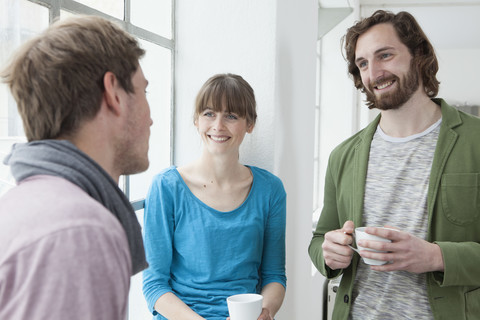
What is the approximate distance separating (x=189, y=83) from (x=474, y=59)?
6521mm

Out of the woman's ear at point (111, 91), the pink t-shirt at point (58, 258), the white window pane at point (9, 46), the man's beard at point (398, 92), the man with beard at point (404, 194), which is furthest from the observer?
the man's beard at point (398, 92)

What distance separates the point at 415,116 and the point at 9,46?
3.85 ft

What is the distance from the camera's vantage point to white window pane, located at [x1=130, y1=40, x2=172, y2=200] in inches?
72.4

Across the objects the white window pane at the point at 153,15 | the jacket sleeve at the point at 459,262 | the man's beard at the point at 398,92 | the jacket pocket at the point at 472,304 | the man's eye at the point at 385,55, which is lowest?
the jacket pocket at the point at 472,304

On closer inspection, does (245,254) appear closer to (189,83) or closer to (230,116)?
(230,116)

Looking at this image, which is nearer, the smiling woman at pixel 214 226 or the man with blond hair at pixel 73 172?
the man with blond hair at pixel 73 172

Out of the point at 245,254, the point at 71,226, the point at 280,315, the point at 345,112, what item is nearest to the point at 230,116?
the point at 245,254

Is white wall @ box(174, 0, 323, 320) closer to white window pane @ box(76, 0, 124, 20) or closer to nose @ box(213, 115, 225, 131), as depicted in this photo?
nose @ box(213, 115, 225, 131)

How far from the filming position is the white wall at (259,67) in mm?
1928

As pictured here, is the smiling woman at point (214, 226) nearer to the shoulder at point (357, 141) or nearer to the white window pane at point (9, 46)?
the shoulder at point (357, 141)

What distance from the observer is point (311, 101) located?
2688mm

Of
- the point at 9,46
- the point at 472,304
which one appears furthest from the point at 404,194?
the point at 9,46

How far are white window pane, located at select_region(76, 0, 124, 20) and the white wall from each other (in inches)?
17.4

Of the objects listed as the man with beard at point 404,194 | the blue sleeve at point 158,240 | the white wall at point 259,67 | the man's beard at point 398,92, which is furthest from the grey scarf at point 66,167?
the white wall at point 259,67
